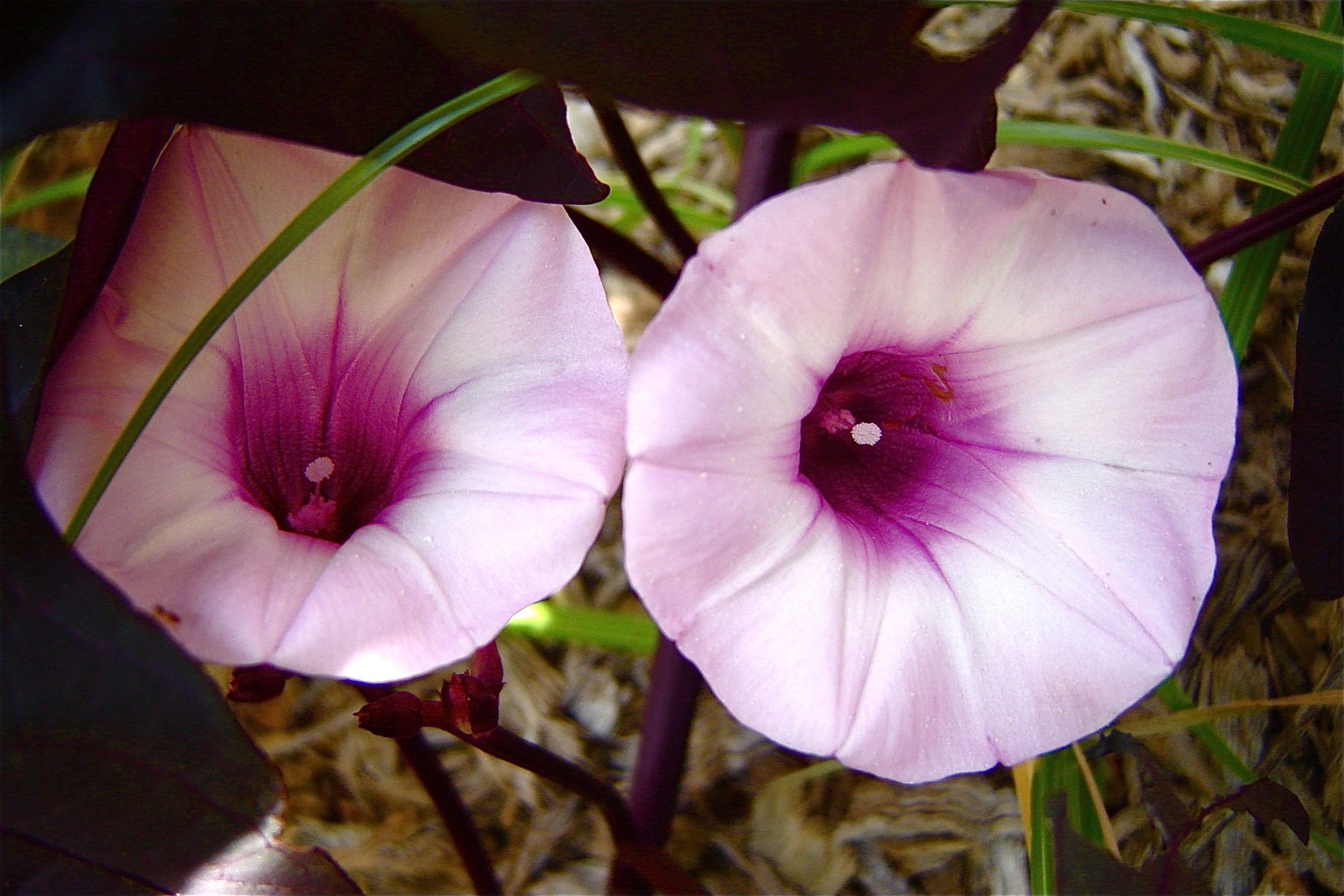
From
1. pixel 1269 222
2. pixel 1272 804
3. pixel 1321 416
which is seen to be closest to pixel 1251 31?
pixel 1269 222

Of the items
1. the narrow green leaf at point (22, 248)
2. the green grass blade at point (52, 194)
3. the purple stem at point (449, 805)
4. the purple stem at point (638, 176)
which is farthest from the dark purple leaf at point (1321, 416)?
the green grass blade at point (52, 194)

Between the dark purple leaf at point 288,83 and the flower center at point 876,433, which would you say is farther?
the flower center at point 876,433

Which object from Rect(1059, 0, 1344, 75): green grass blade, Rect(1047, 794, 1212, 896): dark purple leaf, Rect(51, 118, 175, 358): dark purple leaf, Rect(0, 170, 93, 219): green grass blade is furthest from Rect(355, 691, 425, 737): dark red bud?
Rect(0, 170, 93, 219): green grass blade

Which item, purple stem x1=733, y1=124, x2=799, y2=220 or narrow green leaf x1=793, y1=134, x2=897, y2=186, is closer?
purple stem x1=733, y1=124, x2=799, y2=220

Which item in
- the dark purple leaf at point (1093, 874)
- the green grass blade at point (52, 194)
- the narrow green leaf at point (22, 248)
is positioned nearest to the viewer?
the dark purple leaf at point (1093, 874)

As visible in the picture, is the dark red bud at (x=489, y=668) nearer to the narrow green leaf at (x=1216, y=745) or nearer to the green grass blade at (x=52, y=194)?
the narrow green leaf at (x=1216, y=745)

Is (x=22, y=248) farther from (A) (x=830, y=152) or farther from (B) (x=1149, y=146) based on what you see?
(B) (x=1149, y=146)

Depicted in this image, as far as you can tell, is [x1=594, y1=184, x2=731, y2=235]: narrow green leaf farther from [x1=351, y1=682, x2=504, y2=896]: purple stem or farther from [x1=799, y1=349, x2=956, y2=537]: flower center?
[x1=351, y1=682, x2=504, y2=896]: purple stem
